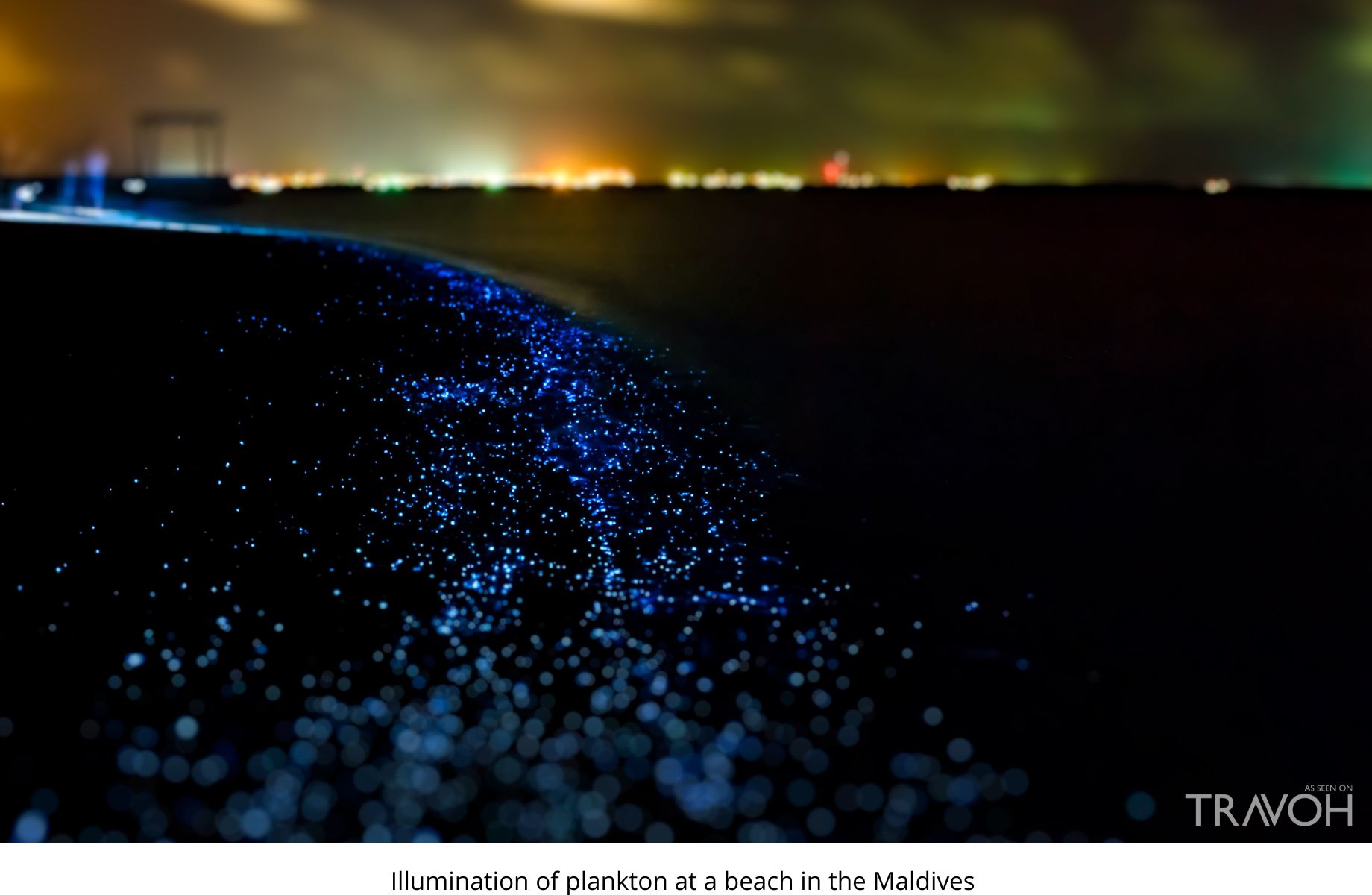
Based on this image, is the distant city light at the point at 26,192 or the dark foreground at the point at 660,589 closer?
the dark foreground at the point at 660,589

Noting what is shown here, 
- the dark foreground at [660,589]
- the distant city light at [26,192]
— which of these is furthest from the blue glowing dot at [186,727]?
the distant city light at [26,192]

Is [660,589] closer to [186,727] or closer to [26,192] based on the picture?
[186,727]

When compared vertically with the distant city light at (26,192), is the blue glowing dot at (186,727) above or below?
below

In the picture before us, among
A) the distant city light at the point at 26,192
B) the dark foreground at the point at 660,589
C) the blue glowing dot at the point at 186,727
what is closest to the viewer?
the dark foreground at the point at 660,589

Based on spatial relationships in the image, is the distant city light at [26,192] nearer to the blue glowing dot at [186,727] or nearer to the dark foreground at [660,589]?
the dark foreground at [660,589]

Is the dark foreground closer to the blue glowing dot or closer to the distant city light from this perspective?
the blue glowing dot

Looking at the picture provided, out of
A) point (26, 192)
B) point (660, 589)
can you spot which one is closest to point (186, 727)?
point (660, 589)

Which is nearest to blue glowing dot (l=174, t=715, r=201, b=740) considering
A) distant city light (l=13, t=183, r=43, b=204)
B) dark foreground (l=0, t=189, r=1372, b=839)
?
dark foreground (l=0, t=189, r=1372, b=839)

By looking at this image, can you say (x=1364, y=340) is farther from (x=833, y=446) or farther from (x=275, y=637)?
(x=275, y=637)

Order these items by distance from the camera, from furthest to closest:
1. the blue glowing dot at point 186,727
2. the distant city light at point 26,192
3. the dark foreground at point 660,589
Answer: the distant city light at point 26,192, the blue glowing dot at point 186,727, the dark foreground at point 660,589

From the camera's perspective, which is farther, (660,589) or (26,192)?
(26,192)
